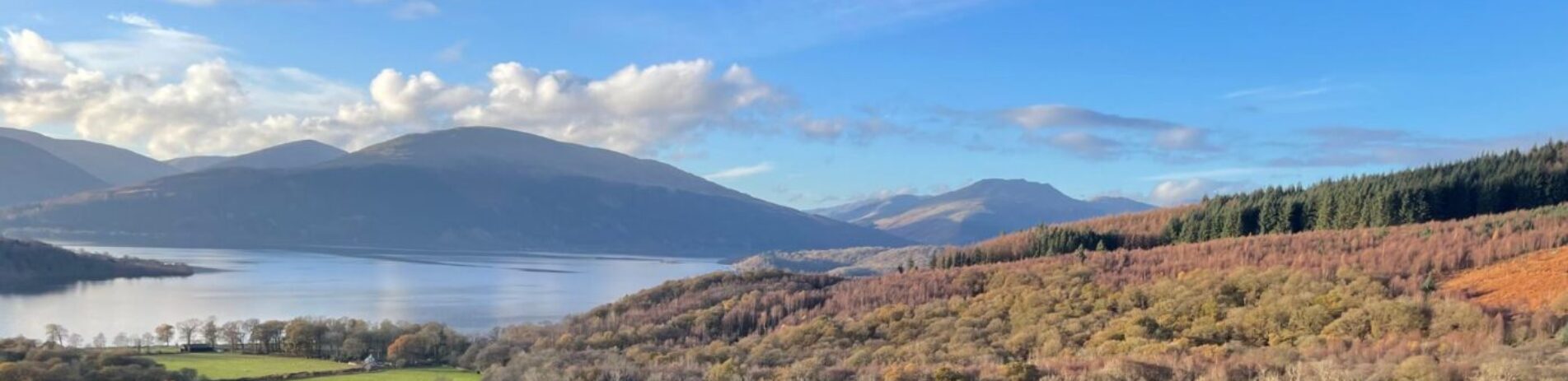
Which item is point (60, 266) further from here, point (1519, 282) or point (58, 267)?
point (1519, 282)

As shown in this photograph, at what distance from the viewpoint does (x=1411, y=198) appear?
54188 millimetres

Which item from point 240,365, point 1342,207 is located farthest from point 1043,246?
point 240,365

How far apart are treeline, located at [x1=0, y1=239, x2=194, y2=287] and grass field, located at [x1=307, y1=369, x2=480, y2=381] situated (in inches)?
4034

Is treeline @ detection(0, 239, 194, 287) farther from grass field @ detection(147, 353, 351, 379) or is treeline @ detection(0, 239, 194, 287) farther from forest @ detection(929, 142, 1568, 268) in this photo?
forest @ detection(929, 142, 1568, 268)

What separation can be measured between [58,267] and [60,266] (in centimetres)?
51

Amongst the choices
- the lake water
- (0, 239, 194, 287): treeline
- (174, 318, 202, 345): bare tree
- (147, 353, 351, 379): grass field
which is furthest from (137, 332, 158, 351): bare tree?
(0, 239, 194, 287): treeline

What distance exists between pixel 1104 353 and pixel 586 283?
128690 mm

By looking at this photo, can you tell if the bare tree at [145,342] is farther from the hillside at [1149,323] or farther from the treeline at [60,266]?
the treeline at [60,266]

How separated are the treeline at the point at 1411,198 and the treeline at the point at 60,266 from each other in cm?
12806

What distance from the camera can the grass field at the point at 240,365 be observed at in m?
40.4

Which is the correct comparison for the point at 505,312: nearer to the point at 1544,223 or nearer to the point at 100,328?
the point at 100,328

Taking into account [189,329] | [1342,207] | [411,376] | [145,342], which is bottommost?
[145,342]

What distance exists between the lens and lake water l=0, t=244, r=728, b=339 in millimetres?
82375

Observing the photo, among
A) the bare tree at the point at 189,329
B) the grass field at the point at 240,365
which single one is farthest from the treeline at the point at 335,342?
the grass field at the point at 240,365
